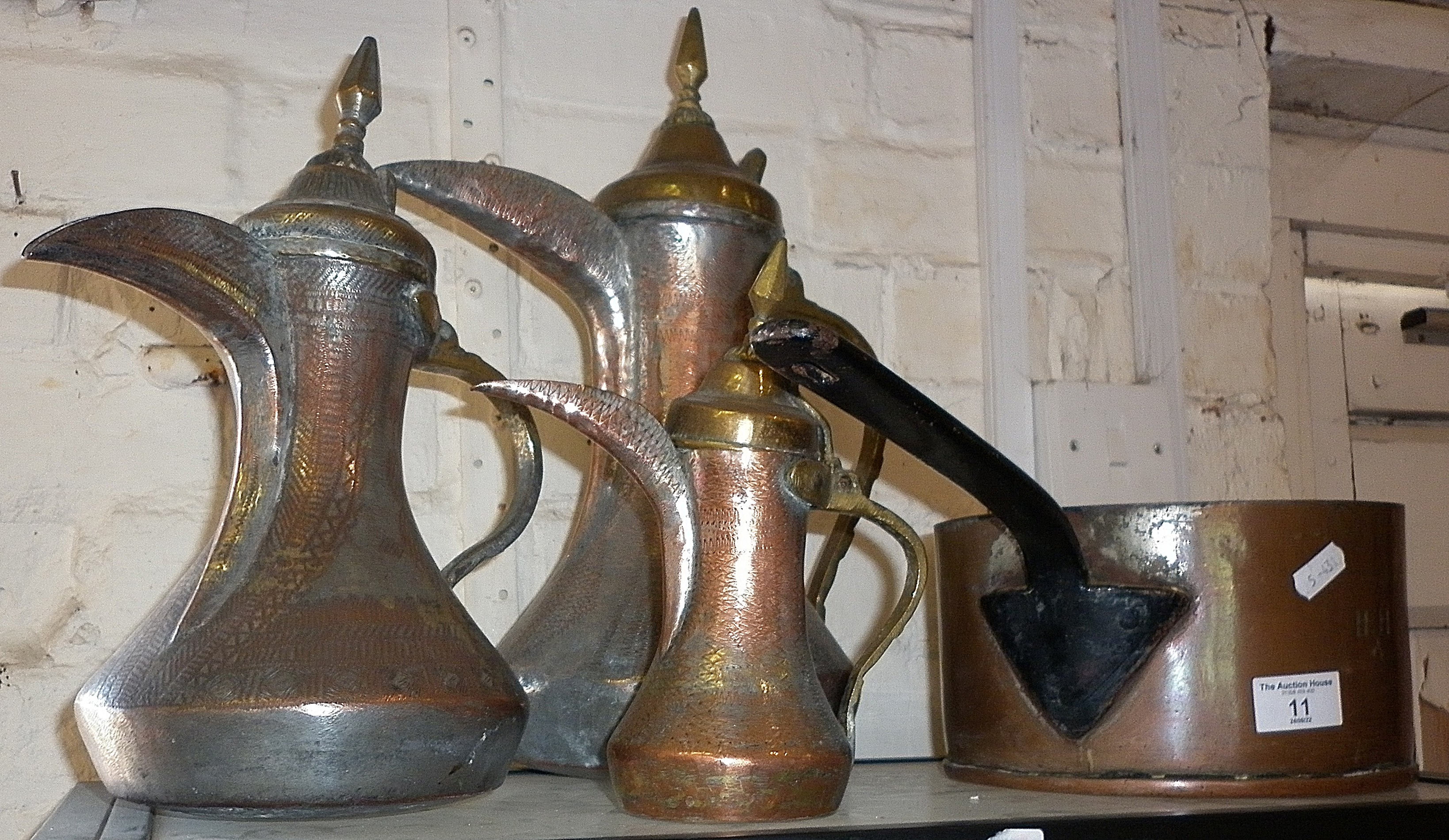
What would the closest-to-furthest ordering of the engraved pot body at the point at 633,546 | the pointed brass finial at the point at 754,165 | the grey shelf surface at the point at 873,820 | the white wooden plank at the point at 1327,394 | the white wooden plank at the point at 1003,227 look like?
1. the grey shelf surface at the point at 873,820
2. the engraved pot body at the point at 633,546
3. the pointed brass finial at the point at 754,165
4. the white wooden plank at the point at 1003,227
5. the white wooden plank at the point at 1327,394

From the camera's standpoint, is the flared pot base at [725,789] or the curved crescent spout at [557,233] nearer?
the flared pot base at [725,789]

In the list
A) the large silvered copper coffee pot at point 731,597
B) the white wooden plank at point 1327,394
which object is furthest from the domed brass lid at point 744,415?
the white wooden plank at point 1327,394

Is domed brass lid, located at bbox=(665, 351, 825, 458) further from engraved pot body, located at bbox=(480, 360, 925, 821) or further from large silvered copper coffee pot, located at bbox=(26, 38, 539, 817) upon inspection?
large silvered copper coffee pot, located at bbox=(26, 38, 539, 817)

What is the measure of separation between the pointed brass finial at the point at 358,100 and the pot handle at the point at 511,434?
0.09m

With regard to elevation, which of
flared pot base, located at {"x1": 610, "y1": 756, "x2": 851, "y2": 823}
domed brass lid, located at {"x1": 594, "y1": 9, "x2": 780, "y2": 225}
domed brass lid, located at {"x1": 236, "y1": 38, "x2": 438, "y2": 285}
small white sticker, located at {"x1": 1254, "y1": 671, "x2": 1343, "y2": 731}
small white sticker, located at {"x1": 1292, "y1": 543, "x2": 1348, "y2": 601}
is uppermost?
domed brass lid, located at {"x1": 594, "y1": 9, "x2": 780, "y2": 225}

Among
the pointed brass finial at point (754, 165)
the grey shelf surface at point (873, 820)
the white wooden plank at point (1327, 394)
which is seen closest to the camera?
the grey shelf surface at point (873, 820)

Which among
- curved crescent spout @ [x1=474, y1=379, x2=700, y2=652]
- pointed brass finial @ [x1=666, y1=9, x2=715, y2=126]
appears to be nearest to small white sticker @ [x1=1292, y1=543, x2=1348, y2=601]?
curved crescent spout @ [x1=474, y1=379, x2=700, y2=652]

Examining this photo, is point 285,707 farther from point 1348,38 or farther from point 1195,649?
point 1348,38

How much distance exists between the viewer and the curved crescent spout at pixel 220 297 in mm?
567

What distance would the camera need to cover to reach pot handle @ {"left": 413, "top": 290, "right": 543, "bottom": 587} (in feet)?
2.20

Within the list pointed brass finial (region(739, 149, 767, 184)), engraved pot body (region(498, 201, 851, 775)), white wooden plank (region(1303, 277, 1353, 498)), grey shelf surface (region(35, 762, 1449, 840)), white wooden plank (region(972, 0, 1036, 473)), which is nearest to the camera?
grey shelf surface (region(35, 762, 1449, 840))

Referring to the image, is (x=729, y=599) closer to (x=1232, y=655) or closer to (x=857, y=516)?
(x=857, y=516)

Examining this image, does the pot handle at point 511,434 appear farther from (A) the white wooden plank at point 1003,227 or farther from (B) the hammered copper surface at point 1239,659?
(A) the white wooden plank at point 1003,227

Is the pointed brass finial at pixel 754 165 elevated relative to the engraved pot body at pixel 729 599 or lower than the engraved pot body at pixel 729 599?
elevated
